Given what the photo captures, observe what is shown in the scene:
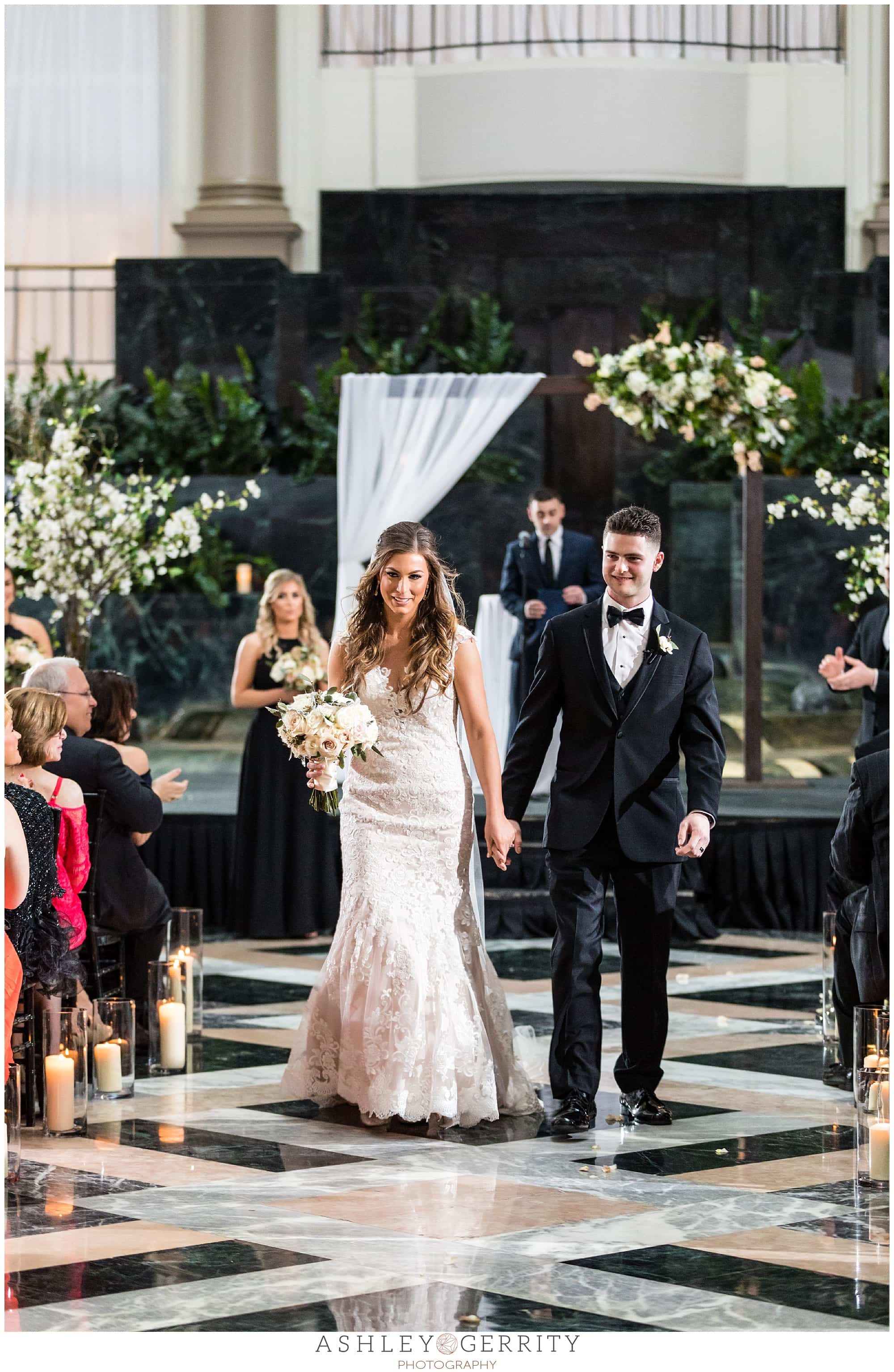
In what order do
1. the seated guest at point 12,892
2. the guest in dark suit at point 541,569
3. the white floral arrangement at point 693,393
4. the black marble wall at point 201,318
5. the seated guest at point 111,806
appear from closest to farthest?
the seated guest at point 12,892 → the seated guest at point 111,806 → the white floral arrangement at point 693,393 → the guest in dark suit at point 541,569 → the black marble wall at point 201,318

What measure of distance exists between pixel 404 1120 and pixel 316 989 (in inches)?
17.5

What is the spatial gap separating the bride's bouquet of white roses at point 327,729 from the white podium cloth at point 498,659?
5.71 meters

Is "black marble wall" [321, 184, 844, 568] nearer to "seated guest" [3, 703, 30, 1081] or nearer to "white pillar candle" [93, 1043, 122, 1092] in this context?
"white pillar candle" [93, 1043, 122, 1092]

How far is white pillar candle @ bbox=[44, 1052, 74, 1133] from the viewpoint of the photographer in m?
5.23

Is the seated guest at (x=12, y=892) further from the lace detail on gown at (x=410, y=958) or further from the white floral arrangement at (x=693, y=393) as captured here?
the white floral arrangement at (x=693, y=393)

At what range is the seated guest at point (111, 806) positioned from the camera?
623 centimetres

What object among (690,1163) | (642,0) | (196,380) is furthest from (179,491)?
(642,0)

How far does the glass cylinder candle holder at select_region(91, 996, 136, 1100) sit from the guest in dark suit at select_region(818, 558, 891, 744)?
3.73m

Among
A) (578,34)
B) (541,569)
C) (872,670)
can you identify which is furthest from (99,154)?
(872,670)

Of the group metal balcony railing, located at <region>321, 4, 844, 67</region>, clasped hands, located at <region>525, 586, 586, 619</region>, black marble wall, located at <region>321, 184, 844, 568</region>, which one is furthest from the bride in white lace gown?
metal balcony railing, located at <region>321, 4, 844, 67</region>

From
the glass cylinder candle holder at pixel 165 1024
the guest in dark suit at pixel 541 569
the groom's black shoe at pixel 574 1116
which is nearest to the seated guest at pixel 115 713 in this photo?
the glass cylinder candle holder at pixel 165 1024

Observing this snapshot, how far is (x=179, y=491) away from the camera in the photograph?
44.6ft

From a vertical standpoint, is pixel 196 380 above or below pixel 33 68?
below

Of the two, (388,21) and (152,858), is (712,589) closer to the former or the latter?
(152,858)
